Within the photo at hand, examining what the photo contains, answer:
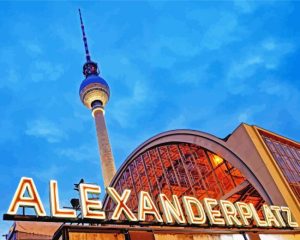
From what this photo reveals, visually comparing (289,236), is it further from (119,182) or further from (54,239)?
(119,182)

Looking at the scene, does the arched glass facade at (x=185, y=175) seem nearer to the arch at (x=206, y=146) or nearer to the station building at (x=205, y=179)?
the station building at (x=205, y=179)

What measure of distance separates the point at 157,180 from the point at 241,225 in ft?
68.4

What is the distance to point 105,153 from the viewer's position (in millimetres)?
77250

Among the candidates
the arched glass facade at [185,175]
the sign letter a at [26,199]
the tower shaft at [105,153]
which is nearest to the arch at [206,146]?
the arched glass facade at [185,175]

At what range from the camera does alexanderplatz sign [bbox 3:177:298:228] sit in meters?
13.9

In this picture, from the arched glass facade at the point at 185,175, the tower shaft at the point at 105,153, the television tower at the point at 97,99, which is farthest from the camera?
A: the television tower at the point at 97,99

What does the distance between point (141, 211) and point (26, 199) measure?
19.2 ft

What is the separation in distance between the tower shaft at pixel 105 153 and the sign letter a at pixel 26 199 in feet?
192

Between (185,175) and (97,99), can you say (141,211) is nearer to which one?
(185,175)

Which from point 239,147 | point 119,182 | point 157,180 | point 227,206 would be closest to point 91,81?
point 119,182

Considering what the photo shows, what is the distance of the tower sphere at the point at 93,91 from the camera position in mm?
95375

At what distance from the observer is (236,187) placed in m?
27.8

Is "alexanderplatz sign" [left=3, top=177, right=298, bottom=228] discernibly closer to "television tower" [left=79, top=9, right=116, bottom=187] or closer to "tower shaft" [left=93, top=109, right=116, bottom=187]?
"tower shaft" [left=93, top=109, right=116, bottom=187]

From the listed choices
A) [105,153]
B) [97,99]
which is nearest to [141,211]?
[105,153]
